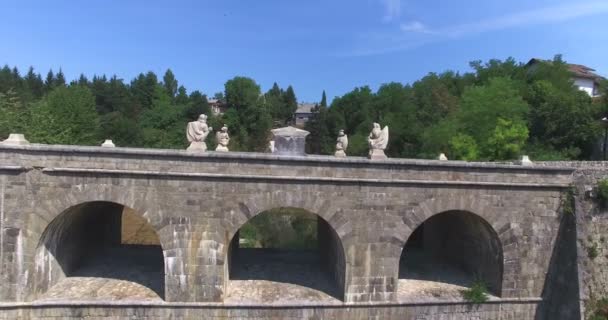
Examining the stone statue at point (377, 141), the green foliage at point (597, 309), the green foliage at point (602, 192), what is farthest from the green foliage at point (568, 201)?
the stone statue at point (377, 141)

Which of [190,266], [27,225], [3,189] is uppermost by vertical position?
[3,189]

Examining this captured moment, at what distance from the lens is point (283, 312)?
1445cm

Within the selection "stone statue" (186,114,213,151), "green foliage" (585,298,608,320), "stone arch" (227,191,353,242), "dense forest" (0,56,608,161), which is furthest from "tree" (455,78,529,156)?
"stone statue" (186,114,213,151)

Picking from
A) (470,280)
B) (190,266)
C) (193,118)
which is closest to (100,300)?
(190,266)

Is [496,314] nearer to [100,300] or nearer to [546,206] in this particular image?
[546,206]

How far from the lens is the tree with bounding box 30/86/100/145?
41594 millimetres

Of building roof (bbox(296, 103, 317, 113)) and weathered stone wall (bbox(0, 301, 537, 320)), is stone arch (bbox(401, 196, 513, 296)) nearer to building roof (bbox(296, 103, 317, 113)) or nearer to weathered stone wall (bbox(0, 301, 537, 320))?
weathered stone wall (bbox(0, 301, 537, 320))

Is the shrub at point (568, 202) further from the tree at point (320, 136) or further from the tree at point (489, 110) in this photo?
the tree at point (320, 136)

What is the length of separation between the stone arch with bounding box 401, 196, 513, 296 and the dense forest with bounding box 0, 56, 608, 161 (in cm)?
1792

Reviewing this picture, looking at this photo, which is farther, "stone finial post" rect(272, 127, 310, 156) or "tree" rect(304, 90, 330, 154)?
"tree" rect(304, 90, 330, 154)

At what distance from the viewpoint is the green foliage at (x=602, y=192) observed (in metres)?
15.3

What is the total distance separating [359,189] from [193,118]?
57.9 metres

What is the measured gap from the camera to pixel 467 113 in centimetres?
3616

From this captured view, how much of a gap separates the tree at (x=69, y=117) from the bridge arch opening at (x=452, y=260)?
37049 millimetres
